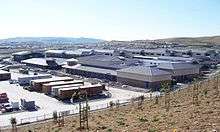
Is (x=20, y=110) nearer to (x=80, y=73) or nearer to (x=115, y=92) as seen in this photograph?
(x=115, y=92)

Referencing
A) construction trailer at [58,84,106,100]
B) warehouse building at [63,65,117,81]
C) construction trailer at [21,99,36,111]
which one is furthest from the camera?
warehouse building at [63,65,117,81]

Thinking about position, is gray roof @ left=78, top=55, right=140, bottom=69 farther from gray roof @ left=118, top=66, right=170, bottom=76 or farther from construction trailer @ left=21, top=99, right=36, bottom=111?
construction trailer @ left=21, top=99, right=36, bottom=111

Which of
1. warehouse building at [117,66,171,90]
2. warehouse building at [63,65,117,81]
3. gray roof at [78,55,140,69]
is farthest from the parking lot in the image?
gray roof at [78,55,140,69]

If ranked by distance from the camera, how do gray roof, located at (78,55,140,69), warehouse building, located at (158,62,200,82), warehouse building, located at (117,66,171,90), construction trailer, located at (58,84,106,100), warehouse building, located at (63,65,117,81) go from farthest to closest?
1. gray roof, located at (78,55,140,69)
2. warehouse building, located at (63,65,117,81)
3. warehouse building, located at (158,62,200,82)
4. warehouse building, located at (117,66,171,90)
5. construction trailer, located at (58,84,106,100)

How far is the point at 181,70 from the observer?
7256 cm

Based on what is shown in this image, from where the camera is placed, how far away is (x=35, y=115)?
42.5m

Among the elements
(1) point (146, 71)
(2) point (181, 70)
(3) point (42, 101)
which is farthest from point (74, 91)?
(2) point (181, 70)

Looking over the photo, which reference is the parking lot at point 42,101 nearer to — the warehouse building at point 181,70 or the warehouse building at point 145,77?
the warehouse building at point 145,77

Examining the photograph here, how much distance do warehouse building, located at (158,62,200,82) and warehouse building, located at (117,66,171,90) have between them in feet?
19.5

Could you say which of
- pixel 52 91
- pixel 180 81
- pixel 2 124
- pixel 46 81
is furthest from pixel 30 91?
pixel 180 81

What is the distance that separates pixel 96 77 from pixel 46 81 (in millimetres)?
17909

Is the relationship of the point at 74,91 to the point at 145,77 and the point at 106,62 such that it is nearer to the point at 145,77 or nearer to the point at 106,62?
the point at 145,77

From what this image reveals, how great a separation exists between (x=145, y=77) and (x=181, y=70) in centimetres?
1264

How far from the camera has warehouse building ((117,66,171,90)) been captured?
62500 millimetres
